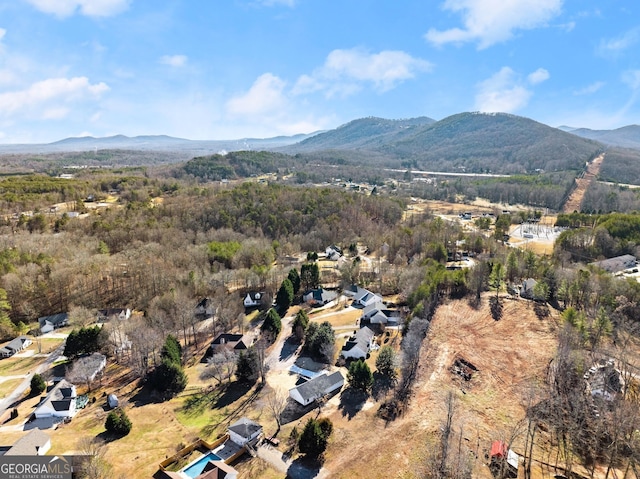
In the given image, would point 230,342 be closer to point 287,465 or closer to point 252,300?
point 252,300

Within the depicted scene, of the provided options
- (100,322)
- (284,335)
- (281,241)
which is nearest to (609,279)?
(284,335)

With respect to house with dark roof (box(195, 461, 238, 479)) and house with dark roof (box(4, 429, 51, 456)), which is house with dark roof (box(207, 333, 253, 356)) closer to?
house with dark roof (box(195, 461, 238, 479))

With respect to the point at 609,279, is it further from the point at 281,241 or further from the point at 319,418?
the point at 281,241

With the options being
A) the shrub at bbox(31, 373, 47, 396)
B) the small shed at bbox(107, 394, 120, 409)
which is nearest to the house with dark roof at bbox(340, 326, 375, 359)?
the small shed at bbox(107, 394, 120, 409)

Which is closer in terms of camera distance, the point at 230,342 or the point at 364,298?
the point at 230,342

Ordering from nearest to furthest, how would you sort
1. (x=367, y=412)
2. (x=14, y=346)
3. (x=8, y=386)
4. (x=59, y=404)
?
(x=367, y=412), (x=59, y=404), (x=8, y=386), (x=14, y=346)

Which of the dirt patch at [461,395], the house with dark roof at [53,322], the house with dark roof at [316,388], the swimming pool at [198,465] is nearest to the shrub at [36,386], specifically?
the house with dark roof at [53,322]

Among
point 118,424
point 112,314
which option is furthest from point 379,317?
point 112,314

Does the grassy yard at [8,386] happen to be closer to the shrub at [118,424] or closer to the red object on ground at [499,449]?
the shrub at [118,424]
